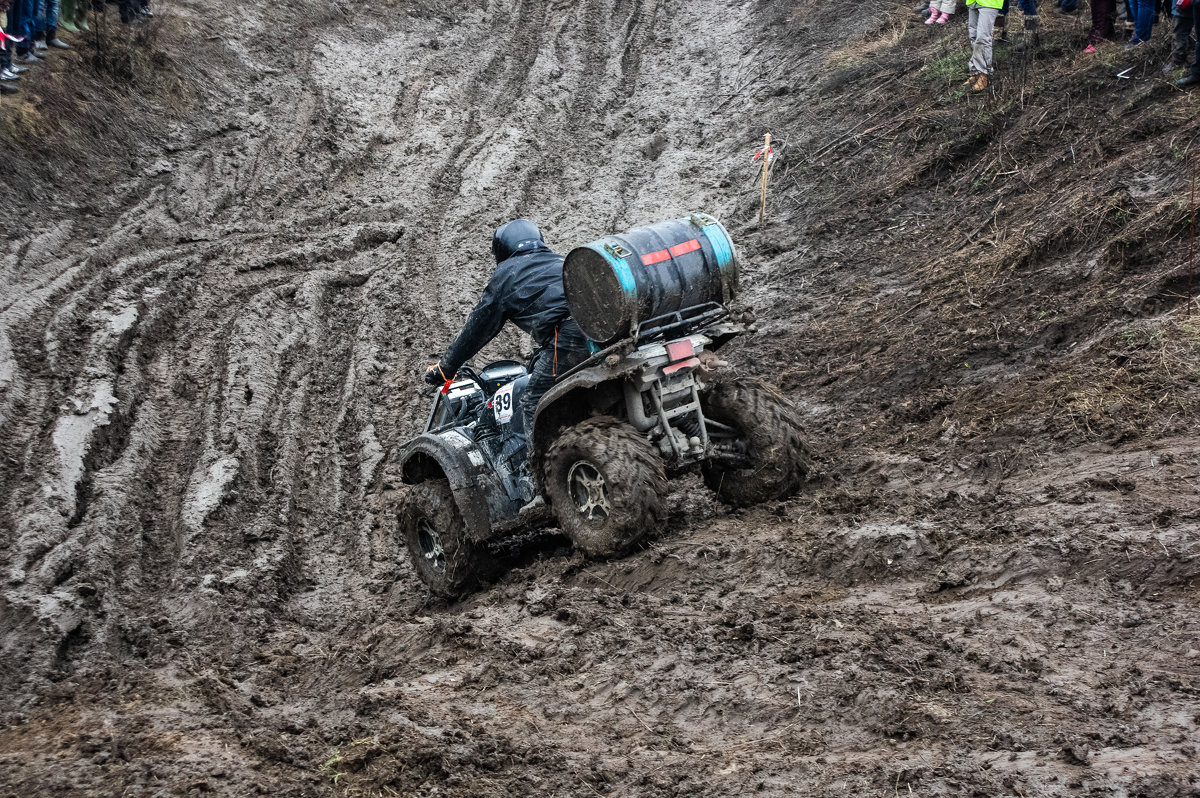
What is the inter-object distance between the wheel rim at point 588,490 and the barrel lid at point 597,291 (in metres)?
0.74

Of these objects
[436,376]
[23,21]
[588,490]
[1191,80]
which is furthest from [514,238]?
[23,21]

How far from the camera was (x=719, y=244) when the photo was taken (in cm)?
600

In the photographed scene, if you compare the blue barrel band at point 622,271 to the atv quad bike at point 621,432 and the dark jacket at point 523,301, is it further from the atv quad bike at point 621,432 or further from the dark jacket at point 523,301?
the dark jacket at point 523,301

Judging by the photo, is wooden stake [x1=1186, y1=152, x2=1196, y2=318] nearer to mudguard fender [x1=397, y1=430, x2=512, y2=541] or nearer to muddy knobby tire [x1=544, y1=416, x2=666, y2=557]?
muddy knobby tire [x1=544, y1=416, x2=666, y2=557]

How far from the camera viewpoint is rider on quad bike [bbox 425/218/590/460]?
628 cm

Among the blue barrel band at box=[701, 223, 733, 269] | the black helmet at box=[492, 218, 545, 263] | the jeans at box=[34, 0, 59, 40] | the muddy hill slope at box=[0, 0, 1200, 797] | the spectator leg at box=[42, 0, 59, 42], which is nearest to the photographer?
the muddy hill slope at box=[0, 0, 1200, 797]

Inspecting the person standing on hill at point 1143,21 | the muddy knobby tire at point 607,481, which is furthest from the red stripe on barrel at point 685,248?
the person standing on hill at point 1143,21

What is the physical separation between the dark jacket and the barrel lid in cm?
34

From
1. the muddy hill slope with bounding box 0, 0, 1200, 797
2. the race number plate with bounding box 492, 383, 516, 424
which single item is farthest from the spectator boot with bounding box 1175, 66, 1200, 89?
the race number plate with bounding box 492, 383, 516, 424

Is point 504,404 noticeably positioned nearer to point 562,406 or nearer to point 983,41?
point 562,406

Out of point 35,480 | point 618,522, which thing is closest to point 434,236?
point 35,480

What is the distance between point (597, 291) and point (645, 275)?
0.28 metres

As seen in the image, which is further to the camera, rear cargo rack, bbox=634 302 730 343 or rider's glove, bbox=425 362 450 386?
rider's glove, bbox=425 362 450 386

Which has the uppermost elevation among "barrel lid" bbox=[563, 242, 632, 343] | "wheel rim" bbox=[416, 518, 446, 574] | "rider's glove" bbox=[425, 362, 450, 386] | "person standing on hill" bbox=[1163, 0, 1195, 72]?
"person standing on hill" bbox=[1163, 0, 1195, 72]
